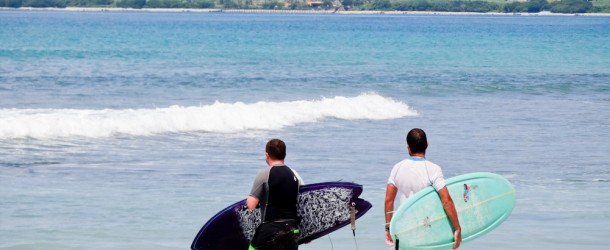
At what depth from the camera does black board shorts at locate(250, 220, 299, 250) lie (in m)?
6.88

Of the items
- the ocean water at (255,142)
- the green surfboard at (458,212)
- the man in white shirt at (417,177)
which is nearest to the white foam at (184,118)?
the ocean water at (255,142)

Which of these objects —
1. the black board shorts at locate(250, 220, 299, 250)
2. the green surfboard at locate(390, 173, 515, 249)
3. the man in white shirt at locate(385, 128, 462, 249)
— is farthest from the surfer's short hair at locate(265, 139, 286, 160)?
the green surfboard at locate(390, 173, 515, 249)

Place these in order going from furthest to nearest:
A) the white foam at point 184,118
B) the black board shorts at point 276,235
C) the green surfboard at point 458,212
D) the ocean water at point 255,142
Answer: the white foam at point 184,118, the ocean water at point 255,142, the green surfboard at point 458,212, the black board shorts at point 276,235

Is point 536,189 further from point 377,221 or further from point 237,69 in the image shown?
point 237,69

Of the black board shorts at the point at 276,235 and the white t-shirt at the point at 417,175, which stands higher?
the white t-shirt at the point at 417,175

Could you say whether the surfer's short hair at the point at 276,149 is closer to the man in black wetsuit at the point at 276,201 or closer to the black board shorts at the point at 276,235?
the man in black wetsuit at the point at 276,201

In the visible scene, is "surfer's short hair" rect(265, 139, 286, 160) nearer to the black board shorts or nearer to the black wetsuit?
the black wetsuit

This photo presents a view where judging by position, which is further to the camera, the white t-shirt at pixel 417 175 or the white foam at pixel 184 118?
the white foam at pixel 184 118

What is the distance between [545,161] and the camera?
50.2 ft

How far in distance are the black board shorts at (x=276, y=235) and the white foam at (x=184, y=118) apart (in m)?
12.1

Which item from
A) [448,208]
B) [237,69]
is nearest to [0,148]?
[448,208]

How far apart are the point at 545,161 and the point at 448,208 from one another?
870 cm

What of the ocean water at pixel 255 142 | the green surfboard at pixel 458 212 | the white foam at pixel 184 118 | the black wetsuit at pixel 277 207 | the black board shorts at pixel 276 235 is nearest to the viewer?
the black wetsuit at pixel 277 207

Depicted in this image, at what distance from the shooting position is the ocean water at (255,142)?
34.5 feet
